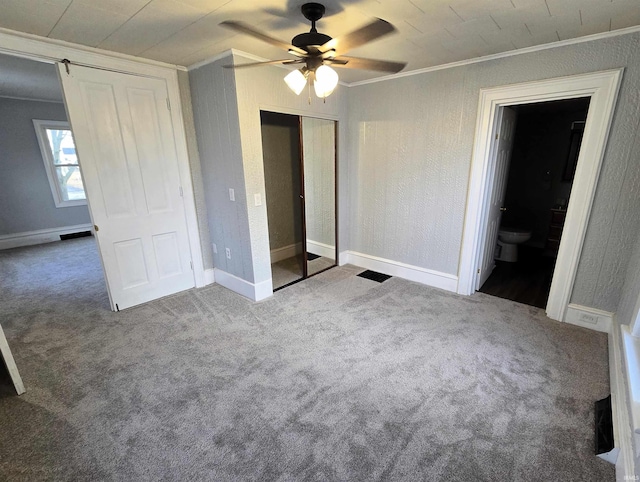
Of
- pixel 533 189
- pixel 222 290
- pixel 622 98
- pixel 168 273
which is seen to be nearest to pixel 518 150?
pixel 533 189

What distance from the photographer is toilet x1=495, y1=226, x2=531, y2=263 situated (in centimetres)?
404

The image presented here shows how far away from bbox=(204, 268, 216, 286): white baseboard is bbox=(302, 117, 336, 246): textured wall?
4.44ft

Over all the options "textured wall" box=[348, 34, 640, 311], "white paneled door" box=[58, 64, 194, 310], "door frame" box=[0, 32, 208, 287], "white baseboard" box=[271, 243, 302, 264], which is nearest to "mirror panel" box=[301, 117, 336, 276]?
"textured wall" box=[348, 34, 640, 311]

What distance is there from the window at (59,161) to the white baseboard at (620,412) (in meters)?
6.93

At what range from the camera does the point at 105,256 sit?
2820mm

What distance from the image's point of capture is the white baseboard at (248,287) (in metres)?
3.12

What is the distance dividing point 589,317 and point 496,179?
1488 millimetres

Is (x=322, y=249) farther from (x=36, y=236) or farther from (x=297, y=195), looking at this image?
(x=36, y=236)

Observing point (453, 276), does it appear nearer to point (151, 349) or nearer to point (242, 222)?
point (242, 222)

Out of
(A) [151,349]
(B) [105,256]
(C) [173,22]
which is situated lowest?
(A) [151,349]

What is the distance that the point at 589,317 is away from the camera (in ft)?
8.34

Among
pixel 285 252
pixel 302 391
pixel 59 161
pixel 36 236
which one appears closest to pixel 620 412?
pixel 302 391

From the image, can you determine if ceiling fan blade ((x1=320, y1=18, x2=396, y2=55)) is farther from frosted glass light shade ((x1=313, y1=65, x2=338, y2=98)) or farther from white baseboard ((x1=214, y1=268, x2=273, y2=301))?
white baseboard ((x1=214, y1=268, x2=273, y2=301))

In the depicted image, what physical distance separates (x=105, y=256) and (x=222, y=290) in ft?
3.81
